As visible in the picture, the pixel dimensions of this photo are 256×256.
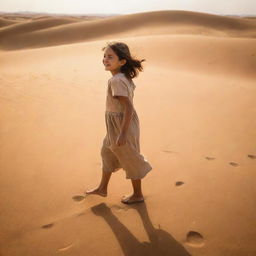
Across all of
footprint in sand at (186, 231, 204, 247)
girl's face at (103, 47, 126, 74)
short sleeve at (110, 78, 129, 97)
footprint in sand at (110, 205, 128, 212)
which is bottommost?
footprint in sand at (186, 231, 204, 247)

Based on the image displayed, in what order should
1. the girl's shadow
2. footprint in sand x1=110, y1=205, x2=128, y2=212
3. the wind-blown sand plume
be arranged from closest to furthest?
the girl's shadow, footprint in sand x1=110, y1=205, x2=128, y2=212, the wind-blown sand plume

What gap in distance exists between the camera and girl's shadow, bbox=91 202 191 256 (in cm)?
188

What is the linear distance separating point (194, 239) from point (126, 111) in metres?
1.06

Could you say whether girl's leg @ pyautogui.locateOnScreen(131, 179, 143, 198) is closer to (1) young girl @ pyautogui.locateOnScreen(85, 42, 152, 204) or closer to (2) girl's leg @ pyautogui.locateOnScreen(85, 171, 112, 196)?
(1) young girl @ pyautogui.locateOnScreen(85, 42, 152, 204)

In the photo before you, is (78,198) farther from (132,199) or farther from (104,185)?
(132,199)

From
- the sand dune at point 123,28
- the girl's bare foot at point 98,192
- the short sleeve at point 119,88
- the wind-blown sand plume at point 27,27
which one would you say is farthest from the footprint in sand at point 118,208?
the wind-blown sand plume at point 27,27

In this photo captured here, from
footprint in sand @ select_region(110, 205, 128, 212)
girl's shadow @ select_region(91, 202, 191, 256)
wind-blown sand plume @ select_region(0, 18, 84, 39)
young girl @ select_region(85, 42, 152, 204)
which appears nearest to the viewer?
girl's shadow @ select_region(91, 202, 191, 256)

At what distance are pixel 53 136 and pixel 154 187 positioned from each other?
5.67 feet

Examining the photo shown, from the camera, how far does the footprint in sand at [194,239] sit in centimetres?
194

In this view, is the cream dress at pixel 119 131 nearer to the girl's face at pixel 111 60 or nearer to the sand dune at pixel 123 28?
the girl's face at pixel 111 60

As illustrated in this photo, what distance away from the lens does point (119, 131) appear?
2.13 metres

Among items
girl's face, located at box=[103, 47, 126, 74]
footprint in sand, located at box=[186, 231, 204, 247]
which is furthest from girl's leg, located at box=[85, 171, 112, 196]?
girl's face, located at box=[103, 47, 126, 74]

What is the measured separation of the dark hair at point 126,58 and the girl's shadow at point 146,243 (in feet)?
3.75

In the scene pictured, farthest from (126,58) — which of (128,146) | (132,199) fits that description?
(132,199)
